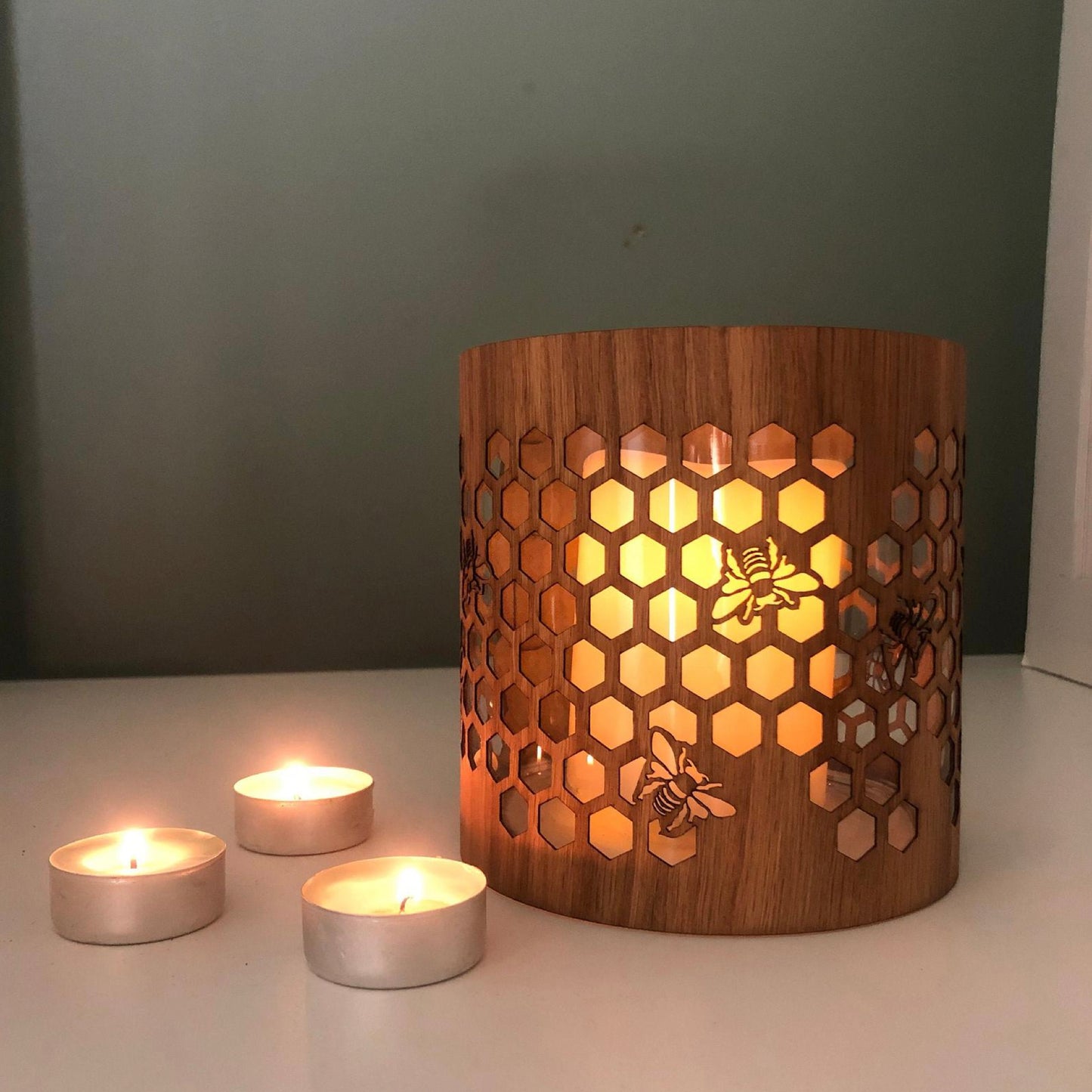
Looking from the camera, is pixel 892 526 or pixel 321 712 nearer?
pixel 892 526

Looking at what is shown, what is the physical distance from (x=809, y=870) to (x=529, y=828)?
158 mm

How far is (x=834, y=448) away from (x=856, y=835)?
0.24m

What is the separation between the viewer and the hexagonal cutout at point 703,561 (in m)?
0.62

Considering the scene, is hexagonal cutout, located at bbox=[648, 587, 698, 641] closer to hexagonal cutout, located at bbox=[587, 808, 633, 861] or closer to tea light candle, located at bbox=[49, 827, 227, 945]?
hexagonal cutout, located at bbox=[587, 808, 633, 861]

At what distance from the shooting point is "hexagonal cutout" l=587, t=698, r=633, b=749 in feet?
2.10

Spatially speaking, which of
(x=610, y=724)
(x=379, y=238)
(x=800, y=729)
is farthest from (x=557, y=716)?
(x=379, y=238)

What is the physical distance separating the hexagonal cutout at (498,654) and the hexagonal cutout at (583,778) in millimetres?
66

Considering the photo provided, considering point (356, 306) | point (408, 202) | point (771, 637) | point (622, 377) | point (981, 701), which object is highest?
point (408, 202)

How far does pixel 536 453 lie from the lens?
662mm

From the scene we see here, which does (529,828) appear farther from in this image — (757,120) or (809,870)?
(757,120)

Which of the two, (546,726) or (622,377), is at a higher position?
(622,377)

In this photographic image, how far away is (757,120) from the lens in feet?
5.41

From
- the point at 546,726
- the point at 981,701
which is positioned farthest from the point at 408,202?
the point at 546,726

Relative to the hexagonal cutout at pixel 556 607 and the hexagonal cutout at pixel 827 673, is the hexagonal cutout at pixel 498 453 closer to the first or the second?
the hexagonal cutout at pixel 556 607
